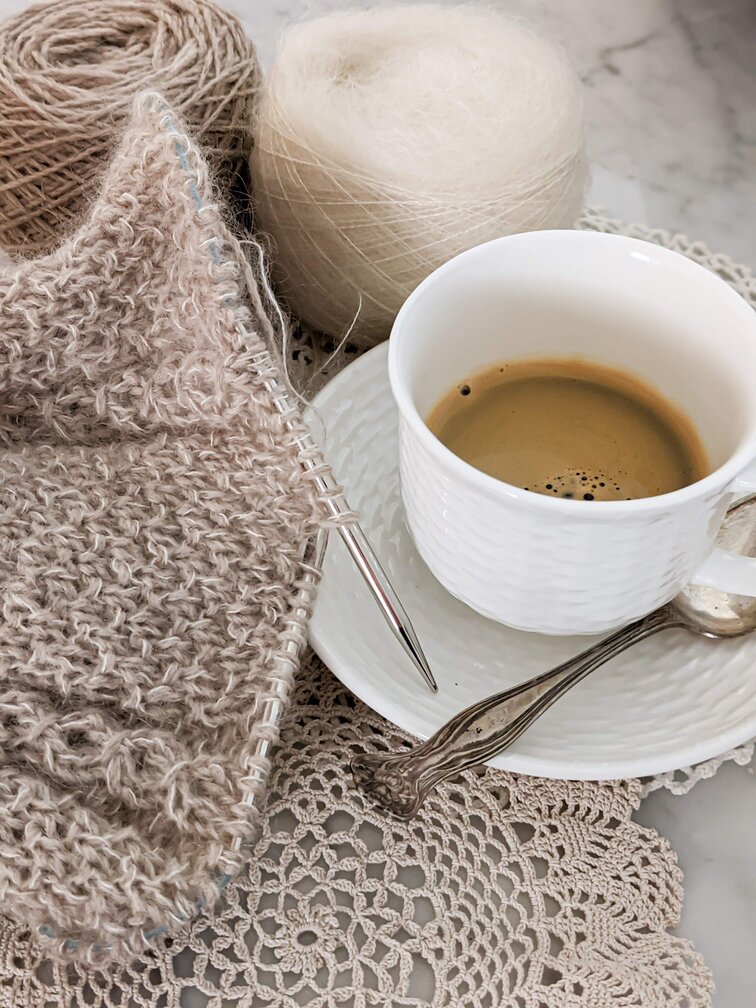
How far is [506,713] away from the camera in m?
0.51

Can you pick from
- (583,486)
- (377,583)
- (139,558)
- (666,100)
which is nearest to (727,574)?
(583,486)

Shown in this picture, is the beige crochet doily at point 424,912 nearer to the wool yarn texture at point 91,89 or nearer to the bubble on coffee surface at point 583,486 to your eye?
the bubble on coffee surface at point 583,486

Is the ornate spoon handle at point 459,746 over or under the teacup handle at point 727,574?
under

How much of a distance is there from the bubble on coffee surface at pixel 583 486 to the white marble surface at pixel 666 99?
0.40m

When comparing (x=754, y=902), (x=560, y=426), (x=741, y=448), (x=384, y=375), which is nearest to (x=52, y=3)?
(x=384, y=375)

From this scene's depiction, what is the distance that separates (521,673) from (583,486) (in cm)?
12

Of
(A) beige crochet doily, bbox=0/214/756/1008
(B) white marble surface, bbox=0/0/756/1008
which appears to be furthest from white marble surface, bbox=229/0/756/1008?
(A) beige crochet doily, bbox=0/214/756/1008

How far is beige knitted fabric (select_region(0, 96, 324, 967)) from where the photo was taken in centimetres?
44

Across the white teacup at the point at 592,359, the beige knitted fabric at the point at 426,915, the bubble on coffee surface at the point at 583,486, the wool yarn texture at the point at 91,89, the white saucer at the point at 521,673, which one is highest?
the wool yarn texture at the point at 91,89

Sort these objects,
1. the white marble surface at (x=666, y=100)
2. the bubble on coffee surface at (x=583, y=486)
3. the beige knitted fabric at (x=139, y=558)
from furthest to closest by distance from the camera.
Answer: the white marble surface at (x=666, y=100), the bubble on coffee surface at (x=583, y=486), the beige knitted fabric at (x=139, y=558)

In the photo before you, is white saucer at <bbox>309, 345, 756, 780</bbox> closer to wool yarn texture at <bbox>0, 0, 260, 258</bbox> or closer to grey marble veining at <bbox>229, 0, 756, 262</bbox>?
wool yarn texture at <bbox>0, 0, 260, 258</bbox>

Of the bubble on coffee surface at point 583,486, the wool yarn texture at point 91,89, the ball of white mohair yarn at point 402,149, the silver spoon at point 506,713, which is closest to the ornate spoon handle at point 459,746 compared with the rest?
the silver spoon at point 506,713

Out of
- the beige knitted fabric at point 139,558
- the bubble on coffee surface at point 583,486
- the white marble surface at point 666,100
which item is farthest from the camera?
the white marble surface at point 666,100

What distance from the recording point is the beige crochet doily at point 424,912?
469 millimetres
